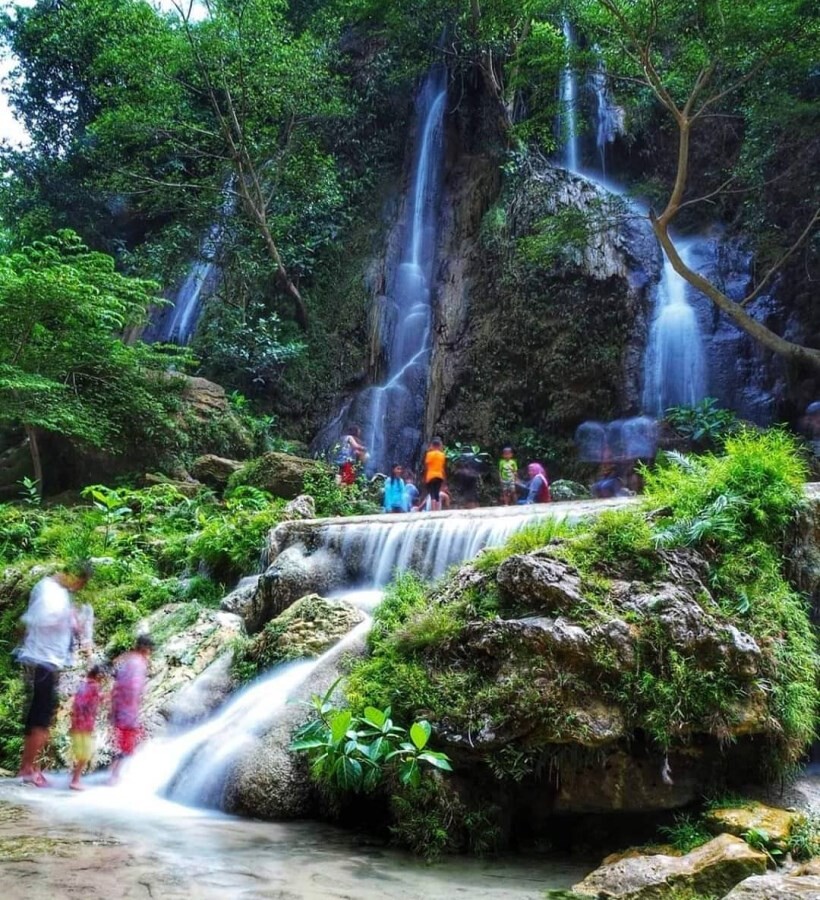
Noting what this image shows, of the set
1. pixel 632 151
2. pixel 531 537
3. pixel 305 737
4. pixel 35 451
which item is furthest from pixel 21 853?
pixel 632 151

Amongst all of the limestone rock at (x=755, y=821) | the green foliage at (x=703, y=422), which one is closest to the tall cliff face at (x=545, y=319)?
the green foliage at (x=703, y=422)

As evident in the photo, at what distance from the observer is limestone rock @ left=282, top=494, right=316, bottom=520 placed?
11758 millimetres

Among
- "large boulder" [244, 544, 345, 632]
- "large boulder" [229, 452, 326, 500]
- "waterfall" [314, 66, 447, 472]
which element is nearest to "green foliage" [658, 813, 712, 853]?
"large boulder" [244, 544, 345, 632]

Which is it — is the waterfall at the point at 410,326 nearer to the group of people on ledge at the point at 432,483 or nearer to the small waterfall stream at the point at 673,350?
the group of people on ledge at the point at 432,483

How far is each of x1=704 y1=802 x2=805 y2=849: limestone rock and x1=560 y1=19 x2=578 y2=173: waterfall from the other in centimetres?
1855

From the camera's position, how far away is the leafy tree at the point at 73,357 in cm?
1522

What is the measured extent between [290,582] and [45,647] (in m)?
3.03

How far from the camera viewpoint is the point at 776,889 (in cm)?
383

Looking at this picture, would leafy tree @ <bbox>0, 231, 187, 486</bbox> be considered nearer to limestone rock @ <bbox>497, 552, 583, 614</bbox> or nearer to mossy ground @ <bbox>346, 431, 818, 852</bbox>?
mossy ground @ <bbox>346, 431, 818, 852</bbox>

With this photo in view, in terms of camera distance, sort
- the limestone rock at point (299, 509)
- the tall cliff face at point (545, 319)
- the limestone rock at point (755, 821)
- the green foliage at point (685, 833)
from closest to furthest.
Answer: the limestone rock at point (755, 821), the green foliage at point (685, 833), the limestone rock at point (299, 509), the tall cliff face at point (545, 319)

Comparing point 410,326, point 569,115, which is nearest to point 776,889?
point 410,326

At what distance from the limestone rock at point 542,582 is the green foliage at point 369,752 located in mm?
1147

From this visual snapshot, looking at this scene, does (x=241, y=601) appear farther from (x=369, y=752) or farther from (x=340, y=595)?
(x=369, y=752)

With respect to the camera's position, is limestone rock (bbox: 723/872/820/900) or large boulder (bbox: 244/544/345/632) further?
large boulder (bbox: 244/544/345/632)
